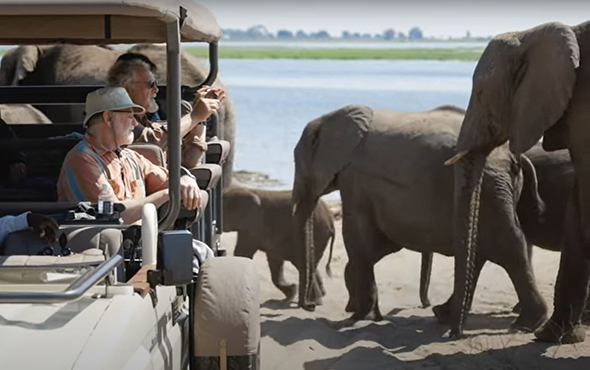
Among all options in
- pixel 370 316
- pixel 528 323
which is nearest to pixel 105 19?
pixel 528 323

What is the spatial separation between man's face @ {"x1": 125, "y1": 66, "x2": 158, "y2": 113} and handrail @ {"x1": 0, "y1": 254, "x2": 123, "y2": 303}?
2.30 meters

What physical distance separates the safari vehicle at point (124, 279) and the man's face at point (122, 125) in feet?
1.03

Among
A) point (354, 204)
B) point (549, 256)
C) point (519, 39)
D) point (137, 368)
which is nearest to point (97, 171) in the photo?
point (137, 368)

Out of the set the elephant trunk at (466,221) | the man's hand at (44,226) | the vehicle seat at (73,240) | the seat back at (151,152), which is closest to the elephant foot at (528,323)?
the elephant trunk at (466,221)

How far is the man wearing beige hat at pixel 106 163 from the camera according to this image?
16.1ft

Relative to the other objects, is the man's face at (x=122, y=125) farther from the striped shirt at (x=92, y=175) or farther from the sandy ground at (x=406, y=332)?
the sandy ground at (x=406, y=332)

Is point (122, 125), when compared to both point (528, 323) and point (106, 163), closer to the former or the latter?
point (106, 163)

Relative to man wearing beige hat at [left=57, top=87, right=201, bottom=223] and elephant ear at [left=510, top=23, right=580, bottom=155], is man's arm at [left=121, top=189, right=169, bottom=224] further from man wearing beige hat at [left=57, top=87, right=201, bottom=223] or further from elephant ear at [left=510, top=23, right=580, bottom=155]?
elephant ear at [left=510, top=23, right=580, bottom=155]

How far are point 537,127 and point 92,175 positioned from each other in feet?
15.0

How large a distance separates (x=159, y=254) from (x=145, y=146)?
1702 millimetres

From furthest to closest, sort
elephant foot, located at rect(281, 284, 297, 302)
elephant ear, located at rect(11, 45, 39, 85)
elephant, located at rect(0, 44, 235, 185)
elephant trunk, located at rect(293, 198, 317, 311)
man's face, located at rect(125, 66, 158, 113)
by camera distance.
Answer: elephant ear, located at rect(11, 45, 39, 85)
elephant, located at rect(0, 44, 235, 185)
elephant foot, located at rect(281, 284, 297, 302)
elephant trunk, located at rect(293, 198, 317, 311)
man's face, located at rect(125, 66, 158, 113)

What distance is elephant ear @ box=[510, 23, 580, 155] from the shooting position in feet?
28.5

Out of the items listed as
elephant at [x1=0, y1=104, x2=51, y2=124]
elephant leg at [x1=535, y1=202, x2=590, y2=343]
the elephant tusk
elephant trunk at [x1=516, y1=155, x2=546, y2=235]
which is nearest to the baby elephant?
elephant at [x1=0, y1=104, x2=51, y2=124]

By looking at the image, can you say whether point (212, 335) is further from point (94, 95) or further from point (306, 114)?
point (306, 114)
